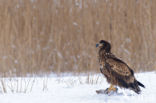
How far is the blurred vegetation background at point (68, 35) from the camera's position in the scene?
6238 millimetres

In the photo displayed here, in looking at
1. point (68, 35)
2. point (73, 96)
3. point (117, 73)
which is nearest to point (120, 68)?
point (117, 73)

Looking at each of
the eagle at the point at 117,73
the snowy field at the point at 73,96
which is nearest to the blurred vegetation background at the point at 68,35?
the snowy field at the point at 73,96

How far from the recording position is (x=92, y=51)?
627 cm

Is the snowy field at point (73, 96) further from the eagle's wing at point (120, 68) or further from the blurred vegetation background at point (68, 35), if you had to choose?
the blurred vegetation background at point (68, 35)

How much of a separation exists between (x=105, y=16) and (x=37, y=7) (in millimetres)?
1261

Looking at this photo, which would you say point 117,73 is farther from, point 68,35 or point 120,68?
point 68,35

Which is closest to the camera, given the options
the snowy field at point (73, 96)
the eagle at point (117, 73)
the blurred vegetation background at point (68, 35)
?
the snowy field at point (73, 96)

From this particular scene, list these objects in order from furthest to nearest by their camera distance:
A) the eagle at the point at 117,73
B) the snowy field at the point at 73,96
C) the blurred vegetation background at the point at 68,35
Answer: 1. the blurred vegetation background at the point at 68,35
2. the eagle at the point at 117,73
3. the snowy field at the point at 73,96

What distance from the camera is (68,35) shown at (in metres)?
6.31

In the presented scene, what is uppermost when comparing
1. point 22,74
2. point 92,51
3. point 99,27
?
point 99,27

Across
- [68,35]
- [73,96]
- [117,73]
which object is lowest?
[73,96]

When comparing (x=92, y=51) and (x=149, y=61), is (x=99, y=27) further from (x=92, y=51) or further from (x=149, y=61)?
(x=149, y=61)

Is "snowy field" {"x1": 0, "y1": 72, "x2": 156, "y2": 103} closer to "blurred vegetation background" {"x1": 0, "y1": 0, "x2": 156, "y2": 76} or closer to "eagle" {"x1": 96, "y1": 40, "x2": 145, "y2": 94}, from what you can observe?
"eagle" {"x1": 96, "y1": 40, "x2": 145, "y2": 94}

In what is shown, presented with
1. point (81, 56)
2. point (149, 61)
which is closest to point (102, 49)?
point (81, 56)
